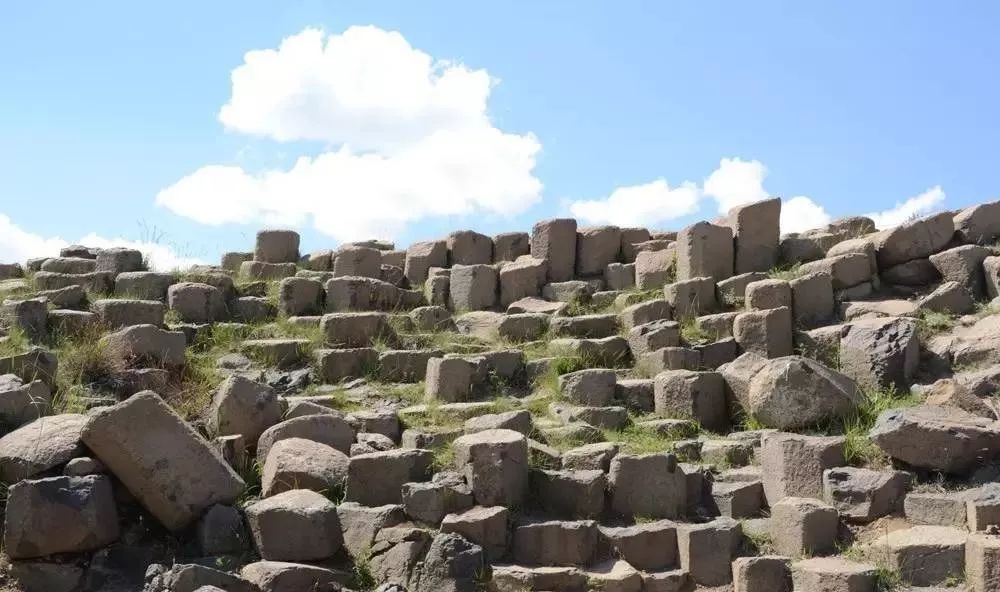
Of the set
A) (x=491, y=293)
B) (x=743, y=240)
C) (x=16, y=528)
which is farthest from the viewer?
(x=491, y=293)

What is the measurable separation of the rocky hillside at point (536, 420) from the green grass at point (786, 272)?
0.07 m

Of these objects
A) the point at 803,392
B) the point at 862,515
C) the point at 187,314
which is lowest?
the point at 862,515

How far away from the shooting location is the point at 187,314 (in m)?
13.1

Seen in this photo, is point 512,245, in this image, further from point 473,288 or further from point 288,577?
point 288,577

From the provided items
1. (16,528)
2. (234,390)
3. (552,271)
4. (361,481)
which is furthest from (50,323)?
(552,271)

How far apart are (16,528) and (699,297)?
23.7 ft

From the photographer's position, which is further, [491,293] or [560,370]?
[491,293]

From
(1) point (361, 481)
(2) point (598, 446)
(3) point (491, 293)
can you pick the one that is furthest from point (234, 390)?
(3) point (491, 293)

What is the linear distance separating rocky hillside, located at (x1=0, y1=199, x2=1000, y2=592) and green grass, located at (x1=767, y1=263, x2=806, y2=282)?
0.07 metres

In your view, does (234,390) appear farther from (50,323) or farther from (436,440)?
(50,323)

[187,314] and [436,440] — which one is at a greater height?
[187,314]

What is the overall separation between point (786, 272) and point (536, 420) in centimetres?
390

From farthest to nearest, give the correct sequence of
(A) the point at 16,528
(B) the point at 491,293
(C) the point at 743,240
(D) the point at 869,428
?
(B) the point at 491,293 < (C) the point at 743,240 < (D) the point at 869,428 < (A) the point at 16,528

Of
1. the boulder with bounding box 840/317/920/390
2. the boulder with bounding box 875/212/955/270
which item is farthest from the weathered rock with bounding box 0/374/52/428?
the boulder with bounding box 875/212/955/270
